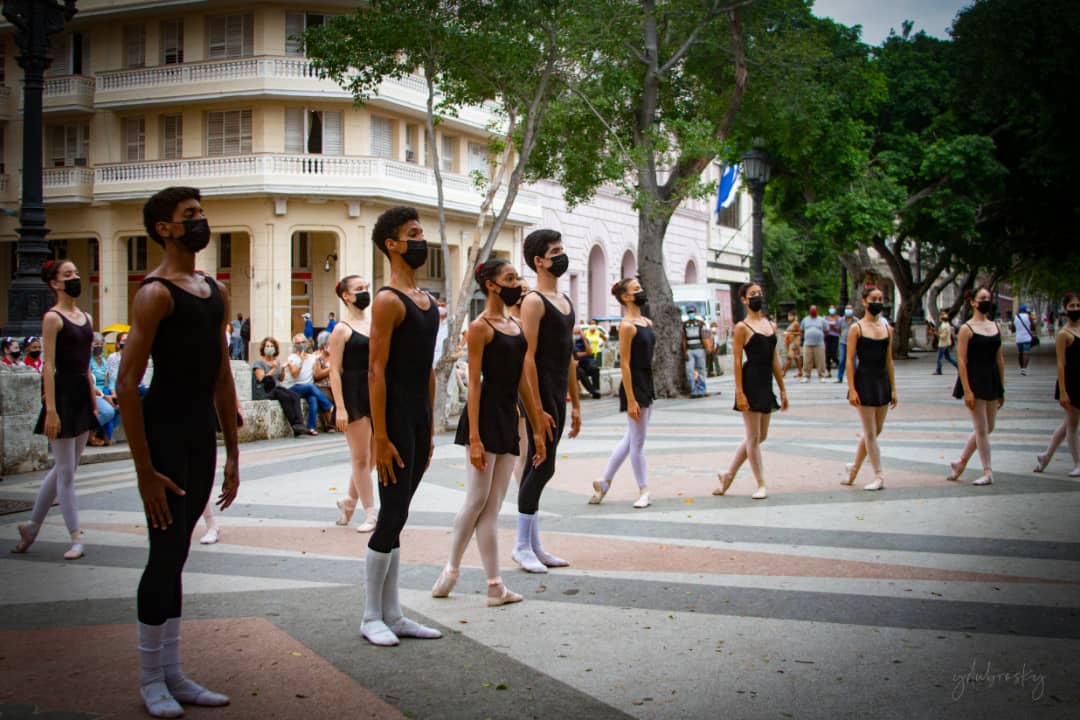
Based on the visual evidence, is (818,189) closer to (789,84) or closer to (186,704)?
(789,84)

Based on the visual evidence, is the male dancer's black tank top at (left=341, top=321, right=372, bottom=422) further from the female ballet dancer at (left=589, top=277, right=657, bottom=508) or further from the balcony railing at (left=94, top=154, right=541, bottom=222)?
the balcony railing at (left=94, top=154, right=541, bottom=222)

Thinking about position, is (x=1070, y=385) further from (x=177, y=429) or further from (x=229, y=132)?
(x=229, y=132)

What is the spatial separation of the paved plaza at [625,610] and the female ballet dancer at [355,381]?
0.51m

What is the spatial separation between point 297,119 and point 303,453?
67.5ft

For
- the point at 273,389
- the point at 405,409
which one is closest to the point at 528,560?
the point at 405,409

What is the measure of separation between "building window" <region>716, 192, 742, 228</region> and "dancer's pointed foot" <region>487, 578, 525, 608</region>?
54495 millimetres

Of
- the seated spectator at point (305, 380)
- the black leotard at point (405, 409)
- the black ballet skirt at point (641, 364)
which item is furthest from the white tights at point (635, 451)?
the seated spectator at point (305, 380)

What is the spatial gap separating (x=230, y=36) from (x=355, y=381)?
2696 centimetres

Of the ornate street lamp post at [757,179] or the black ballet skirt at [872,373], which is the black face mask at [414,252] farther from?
the ornate street lamp post at [757,179]

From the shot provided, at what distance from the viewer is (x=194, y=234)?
4.36m

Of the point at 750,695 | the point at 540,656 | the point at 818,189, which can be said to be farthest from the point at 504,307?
the point at 818,189

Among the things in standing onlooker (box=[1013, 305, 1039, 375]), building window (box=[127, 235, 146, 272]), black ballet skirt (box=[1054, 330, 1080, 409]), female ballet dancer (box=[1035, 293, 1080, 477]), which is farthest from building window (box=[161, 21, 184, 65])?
black ballet skirt (box=[1054, 330, 1080, 409])

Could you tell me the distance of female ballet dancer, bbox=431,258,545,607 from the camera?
5.72 m

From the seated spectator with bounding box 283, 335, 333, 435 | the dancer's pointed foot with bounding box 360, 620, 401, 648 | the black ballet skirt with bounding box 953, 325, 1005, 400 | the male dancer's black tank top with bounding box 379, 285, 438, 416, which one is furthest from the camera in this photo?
the seated spectator with bounding box 283, 335, 333, 435
